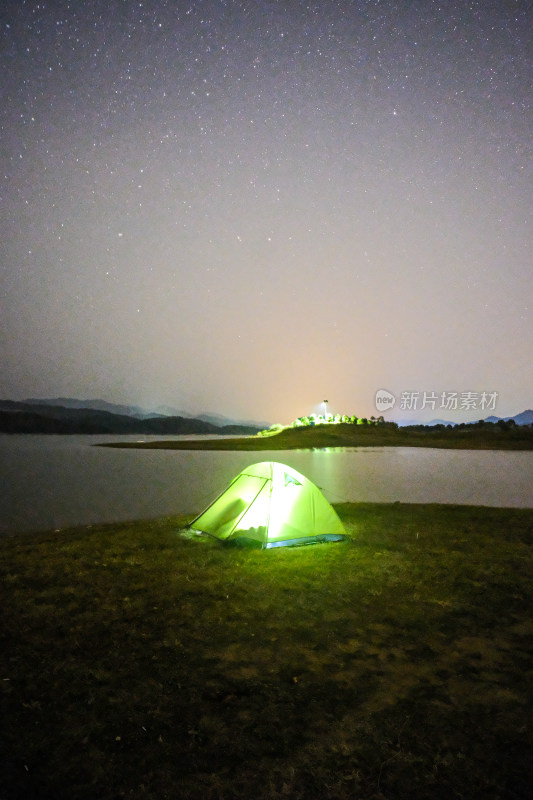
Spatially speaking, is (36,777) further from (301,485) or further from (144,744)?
(301,485)

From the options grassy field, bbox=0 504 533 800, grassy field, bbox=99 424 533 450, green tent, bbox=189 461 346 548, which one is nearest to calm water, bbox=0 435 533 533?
green tent, bbox=189 461 346 548

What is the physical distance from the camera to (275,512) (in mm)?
10914

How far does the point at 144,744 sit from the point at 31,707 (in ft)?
4.34

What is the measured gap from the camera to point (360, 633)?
650 centimetres

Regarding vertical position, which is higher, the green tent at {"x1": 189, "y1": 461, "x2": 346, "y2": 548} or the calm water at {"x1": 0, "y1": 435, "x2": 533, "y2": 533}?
the green tent at {"x1": 189, "y1": 461, "x2": 346, "y2": 548}

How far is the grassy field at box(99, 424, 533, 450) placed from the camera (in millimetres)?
84006

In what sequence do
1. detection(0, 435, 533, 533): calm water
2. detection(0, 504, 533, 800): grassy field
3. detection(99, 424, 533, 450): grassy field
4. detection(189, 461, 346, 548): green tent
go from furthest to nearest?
detection(99, 424, 533, 450): grassy field → detection(0, 435, 533, 533): calm water → detection(189, 461, 346, 548): green tent → detection(0, 504, 533, 800): grassy field

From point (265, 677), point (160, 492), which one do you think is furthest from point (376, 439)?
point (265, 677)

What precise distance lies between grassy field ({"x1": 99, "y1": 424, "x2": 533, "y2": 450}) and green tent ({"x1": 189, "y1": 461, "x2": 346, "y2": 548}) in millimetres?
70373

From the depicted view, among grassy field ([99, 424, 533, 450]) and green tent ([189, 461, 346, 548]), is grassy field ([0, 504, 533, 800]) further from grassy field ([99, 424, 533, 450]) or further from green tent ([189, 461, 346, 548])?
grassy field ([99, 424, 533, 450])

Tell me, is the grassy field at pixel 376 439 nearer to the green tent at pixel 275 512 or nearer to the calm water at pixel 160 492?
the calm water at pixel 160 492

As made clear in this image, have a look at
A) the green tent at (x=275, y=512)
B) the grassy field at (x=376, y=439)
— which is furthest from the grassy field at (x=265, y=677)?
the grassy field at (x=376, y=439)

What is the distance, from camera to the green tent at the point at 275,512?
1084cm

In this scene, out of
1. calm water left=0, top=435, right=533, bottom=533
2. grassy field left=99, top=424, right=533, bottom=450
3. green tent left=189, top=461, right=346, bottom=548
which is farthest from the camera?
grassy field left=99, top=424, right=533, bottom=450
